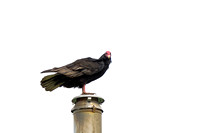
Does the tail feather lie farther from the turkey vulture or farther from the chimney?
the chimney

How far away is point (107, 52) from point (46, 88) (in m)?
1.43

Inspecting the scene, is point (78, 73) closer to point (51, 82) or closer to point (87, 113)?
point (51, 82)

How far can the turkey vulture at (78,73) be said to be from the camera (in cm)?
551

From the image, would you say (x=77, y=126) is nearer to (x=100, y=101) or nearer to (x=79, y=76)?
(x=100, y=101)

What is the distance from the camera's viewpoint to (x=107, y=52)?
6.41 m

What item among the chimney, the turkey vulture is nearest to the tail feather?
the turkey vulture

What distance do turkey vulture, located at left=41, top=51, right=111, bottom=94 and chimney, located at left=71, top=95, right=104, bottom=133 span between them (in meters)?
1.34

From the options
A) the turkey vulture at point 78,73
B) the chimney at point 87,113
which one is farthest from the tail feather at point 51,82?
the chimney at point 87,113

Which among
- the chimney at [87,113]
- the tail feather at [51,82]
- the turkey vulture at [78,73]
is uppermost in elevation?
the turkey vulture at [78,73]

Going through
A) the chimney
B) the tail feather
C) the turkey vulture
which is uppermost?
the turkey vulture

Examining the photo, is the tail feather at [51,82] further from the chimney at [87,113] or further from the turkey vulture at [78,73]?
the chimney at [87,113]

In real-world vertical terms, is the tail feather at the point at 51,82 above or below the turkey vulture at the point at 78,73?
below

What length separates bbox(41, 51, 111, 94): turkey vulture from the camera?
5508 mm

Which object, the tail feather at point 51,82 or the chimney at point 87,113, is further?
the tail feather at point 51,82
